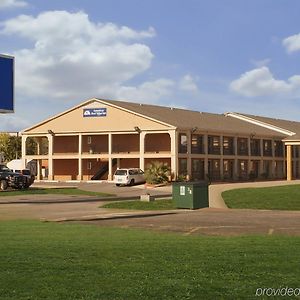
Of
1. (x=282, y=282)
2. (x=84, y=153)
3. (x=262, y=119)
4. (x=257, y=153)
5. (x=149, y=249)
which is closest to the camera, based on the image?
(x=282, y=282)

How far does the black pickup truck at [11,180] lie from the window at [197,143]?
64.8ft

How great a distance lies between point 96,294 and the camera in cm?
725

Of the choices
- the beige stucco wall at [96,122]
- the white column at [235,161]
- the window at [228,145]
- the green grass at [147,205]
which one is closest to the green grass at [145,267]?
the green grass at [147,205]

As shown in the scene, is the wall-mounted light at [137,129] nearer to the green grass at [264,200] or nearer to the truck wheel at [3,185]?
the truck wheel at [3,185]

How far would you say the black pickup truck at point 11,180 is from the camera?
4691 centimetres

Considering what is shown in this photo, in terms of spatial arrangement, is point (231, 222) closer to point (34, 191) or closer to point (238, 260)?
point (238, 260)

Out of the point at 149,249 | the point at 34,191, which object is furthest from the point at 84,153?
the point at 149,249

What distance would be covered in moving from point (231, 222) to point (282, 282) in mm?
11387

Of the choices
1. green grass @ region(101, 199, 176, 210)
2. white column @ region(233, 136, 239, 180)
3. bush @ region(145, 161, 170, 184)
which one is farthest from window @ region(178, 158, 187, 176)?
green grass @ region(101, 199, 176, 210)

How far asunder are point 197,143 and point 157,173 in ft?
27.8

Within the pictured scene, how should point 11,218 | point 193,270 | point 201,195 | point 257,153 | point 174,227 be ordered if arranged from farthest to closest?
point 257,153
point 201,195
point 11,218
point 174,227
point 193,270

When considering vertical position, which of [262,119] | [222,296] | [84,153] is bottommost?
[222,296]

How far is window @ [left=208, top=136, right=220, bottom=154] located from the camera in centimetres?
6312

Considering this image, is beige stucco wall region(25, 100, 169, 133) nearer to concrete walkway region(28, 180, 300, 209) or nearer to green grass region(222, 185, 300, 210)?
concrete walkway region(28, 180, 300, 209)
